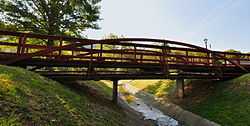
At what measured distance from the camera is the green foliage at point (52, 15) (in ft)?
72.5

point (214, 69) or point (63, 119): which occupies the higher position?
point (214, 69)

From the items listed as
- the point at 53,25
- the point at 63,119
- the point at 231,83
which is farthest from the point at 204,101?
the point at 53,25

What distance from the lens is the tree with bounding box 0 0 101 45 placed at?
22.1 meters

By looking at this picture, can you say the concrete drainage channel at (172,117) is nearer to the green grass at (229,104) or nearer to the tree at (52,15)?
the green grass at (229,104)

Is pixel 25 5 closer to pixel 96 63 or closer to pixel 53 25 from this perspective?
pixel 53 25

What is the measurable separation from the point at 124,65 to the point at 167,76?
3.65 meters

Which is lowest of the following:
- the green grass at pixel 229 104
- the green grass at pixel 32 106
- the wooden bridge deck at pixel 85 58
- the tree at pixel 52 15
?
the green grass at pixel 229 104

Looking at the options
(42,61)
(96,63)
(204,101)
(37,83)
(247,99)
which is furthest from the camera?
(204,101)

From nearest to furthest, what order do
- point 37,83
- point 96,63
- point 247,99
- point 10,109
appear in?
1. point 10,109
2. point 37,83
3. point 96,63
4. point 247,99

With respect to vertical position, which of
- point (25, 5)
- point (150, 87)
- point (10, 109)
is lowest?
point (150, 87)

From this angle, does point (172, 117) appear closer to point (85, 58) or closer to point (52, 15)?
point (85, 58)

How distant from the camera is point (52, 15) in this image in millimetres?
23312

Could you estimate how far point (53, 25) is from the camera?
23.2 m

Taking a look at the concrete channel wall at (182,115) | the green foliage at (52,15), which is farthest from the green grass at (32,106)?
the green foliage at (52,15)
